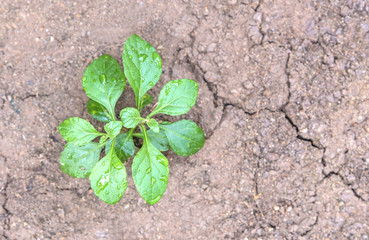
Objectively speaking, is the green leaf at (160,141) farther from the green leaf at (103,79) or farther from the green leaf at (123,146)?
the green leaf at (103,79)

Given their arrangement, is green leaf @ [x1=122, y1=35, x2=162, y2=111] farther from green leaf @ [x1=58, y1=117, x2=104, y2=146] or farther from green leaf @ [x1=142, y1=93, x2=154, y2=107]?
green leaf @ [x1=58, y1=117, x2=104, y2=146]

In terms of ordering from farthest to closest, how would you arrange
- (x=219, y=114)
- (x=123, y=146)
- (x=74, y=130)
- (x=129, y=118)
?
(x=219, y=114), (x=123, y=146), (x=74, y=130), (x=129, y=118)

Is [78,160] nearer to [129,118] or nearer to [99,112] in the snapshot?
[99,112]

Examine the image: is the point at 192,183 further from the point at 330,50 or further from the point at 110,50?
the point at 330,50

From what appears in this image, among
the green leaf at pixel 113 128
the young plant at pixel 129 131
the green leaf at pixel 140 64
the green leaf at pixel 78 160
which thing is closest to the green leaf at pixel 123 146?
the young plant at pixel 129 131

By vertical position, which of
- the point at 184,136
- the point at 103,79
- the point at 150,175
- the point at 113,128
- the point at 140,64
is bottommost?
the point at 150,175

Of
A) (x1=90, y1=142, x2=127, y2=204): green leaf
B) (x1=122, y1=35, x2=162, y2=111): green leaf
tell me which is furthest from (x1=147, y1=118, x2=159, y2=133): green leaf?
(x1=90, y1=142, x2=127, y2=204): green leaf

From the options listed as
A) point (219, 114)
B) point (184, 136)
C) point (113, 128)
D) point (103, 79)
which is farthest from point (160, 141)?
point (103, 79)
